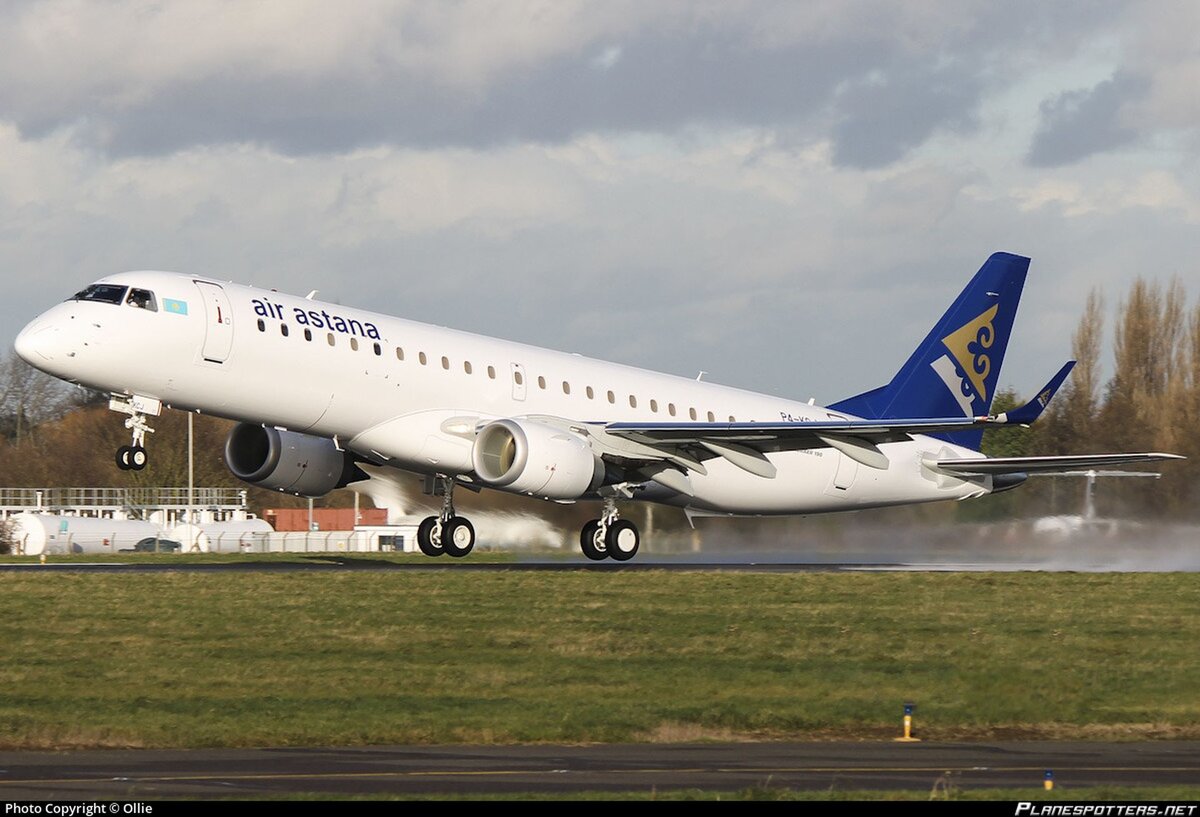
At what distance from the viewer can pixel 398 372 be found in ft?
105

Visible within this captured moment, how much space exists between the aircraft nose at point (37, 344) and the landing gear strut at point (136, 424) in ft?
4.81

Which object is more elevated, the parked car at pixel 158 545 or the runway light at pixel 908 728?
the parked car at pixel 158 545

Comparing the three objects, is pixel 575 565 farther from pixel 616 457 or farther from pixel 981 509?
pixel 981 509

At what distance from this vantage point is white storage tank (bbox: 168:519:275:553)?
59.3 m

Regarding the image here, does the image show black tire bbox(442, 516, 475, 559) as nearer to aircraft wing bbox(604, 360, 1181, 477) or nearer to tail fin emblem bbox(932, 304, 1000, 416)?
aircraft wing bbox(604, 360, 1181, 477)

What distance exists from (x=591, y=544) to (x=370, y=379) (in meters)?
6.85

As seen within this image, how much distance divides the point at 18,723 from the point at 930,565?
25.6 m

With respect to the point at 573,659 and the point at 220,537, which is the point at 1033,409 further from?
the point at 220,537

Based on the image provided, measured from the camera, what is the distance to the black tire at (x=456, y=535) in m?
34.8

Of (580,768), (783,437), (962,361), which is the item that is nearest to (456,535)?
(783,437)

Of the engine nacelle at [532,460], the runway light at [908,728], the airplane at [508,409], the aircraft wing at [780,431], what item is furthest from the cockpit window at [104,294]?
the runway light at [908,728]

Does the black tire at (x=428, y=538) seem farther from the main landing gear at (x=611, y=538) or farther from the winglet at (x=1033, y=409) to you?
the winglet at (x=1033, y=409)

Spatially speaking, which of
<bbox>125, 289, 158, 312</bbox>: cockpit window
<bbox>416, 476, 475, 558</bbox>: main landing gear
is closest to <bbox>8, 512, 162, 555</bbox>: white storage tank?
<bbox>416, 476, 475, 558</bbox>: main landing gear

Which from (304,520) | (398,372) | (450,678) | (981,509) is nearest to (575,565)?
(398,372)
